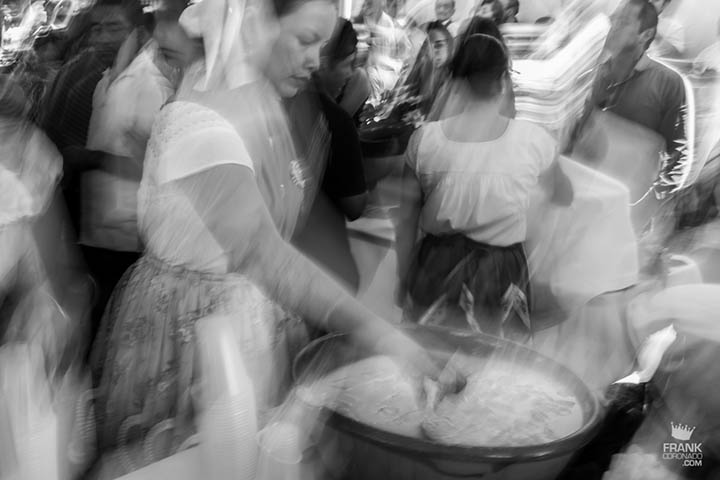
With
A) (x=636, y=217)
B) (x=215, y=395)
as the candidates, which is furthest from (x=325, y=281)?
(x=636, y=217)

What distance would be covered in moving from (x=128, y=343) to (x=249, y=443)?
0.31m

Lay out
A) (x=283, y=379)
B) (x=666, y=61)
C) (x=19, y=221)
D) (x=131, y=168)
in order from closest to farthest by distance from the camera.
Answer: (x=283, y=379), (x=19, y=221), (x=131, y=168), (x=666, y=61)

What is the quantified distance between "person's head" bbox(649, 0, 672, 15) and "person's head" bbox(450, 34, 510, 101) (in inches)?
31.5

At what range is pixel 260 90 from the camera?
3.51ft

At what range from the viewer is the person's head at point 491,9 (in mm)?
2330

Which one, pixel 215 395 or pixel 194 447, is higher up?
pixel 215 395

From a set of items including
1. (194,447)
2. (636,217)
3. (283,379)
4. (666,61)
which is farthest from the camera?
(666,61)

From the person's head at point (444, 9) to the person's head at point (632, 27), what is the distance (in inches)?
44.6

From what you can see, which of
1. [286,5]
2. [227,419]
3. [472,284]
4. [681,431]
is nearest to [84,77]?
[286,5]

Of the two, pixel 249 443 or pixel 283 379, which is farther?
pixel 283 379

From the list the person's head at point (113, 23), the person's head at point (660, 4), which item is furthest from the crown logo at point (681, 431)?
the person's head at point (113, 23)

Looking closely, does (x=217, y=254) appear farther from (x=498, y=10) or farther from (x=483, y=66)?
(x=498, y=10)

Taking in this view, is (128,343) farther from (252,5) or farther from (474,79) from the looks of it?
(474,79)

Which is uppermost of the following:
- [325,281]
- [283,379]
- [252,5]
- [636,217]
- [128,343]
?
[252,5]
